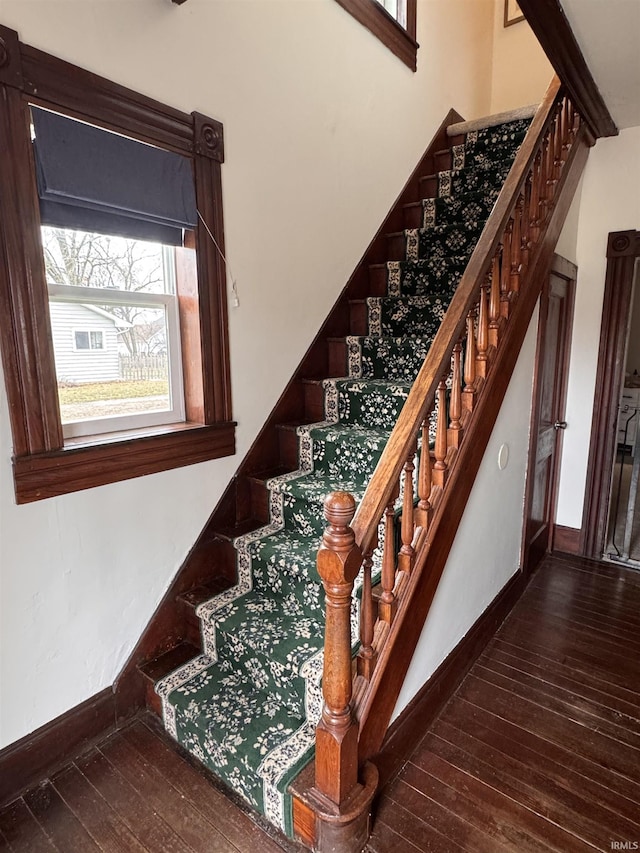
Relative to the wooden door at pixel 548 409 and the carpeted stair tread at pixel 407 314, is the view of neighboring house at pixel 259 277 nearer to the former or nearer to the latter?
the wooden door at pixel 548 409

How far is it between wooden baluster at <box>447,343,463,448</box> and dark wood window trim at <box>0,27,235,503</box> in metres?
1.01

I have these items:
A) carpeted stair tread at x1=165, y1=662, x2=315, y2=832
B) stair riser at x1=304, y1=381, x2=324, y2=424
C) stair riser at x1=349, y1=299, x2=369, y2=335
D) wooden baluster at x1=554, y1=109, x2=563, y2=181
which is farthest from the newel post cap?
wooden baluster at x1=554, y1=109, x2=563, y2=181

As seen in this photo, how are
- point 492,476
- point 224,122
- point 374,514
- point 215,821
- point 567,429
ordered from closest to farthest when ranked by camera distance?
point 374,514, point 215,821, point 224,122, point 492,476, point 567,429

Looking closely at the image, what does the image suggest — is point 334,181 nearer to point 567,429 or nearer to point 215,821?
point 567,429

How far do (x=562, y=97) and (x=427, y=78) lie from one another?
1214 millimetres

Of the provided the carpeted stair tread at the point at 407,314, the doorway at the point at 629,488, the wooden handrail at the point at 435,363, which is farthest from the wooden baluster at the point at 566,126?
the carpeted stair tread at the point at 407,314

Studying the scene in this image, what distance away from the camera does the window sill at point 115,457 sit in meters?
1.58

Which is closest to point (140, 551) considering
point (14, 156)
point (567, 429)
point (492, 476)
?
point (14, 156)

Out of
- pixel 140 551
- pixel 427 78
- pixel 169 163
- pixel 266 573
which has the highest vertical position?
pixel 427 78

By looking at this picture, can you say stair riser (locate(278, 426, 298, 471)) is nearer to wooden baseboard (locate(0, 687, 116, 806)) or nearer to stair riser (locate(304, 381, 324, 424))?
stair riser (locate(304, 381, 324, 424))

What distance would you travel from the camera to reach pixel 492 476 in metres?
2.29

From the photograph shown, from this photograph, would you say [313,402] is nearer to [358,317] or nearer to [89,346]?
[358,317]

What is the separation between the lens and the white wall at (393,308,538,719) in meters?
1.91

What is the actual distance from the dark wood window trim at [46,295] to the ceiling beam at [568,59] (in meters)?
1.37
